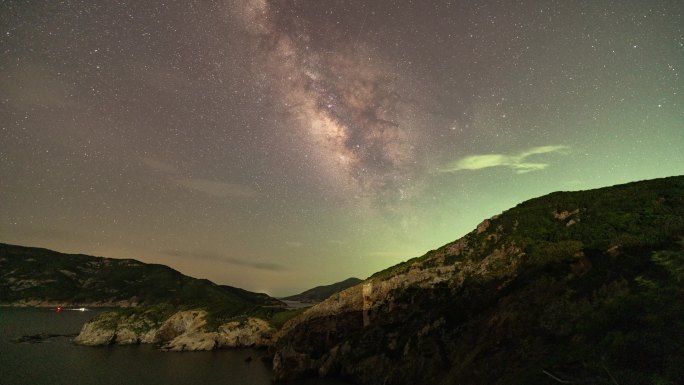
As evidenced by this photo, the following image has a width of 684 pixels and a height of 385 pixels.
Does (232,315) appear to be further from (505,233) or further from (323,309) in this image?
(505,233)

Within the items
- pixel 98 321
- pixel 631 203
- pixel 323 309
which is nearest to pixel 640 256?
pixel 631 203

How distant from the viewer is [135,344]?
106188 mm

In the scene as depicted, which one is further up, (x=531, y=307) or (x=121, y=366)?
(x=531, y=307)

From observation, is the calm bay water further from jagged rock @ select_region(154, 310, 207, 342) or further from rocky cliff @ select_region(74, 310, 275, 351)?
jagged rock @ select_region(154, 310, 207, 342)

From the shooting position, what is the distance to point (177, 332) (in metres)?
109

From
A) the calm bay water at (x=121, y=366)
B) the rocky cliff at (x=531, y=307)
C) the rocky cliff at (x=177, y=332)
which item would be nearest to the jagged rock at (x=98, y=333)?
the rocky cliff at (x=177, y=332)

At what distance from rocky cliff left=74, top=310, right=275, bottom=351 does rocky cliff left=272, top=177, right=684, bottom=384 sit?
109 ft

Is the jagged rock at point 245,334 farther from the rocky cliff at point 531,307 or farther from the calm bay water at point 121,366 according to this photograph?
the rocky cliff at point 531,307

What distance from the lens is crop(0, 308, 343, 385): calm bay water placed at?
203 feet

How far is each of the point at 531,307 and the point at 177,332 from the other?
107m

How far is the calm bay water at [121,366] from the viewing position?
61.9 m

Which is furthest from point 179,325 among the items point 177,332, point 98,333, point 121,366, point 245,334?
point 121,366

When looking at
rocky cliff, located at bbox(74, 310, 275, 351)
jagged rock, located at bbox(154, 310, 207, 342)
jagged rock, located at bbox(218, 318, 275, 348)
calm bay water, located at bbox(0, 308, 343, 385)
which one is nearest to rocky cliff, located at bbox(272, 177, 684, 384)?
calm bay water, located at bbox(0, 308, 343, 385)

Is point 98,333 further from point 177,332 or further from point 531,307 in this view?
point 531,307
